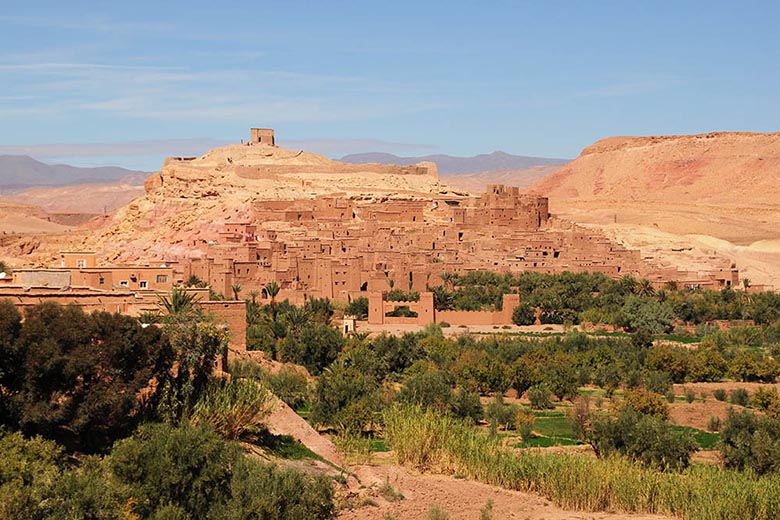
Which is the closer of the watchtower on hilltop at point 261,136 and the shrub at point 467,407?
the shrub at point 467,407

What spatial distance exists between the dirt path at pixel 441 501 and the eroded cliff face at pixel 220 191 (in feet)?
122

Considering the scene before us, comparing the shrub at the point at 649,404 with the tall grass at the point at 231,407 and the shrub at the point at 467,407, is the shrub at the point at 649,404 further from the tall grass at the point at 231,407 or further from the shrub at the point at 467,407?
the tall grass at the point at 231,407

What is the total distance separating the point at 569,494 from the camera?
59.3 feet

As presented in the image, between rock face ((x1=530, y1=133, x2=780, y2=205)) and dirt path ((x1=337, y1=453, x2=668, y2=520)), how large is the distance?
3408 inches

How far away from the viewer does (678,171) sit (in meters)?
122

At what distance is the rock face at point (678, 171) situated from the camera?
361 feet

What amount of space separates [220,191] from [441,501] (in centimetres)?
4975

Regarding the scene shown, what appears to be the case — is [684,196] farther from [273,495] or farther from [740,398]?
[273,495]

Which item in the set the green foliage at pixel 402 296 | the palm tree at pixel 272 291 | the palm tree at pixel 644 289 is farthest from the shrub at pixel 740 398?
the palm tree at pixel 644 289

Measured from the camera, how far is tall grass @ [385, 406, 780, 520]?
17.2 metres

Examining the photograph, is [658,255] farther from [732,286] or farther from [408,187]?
[408,187]

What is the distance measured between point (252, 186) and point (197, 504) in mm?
52424

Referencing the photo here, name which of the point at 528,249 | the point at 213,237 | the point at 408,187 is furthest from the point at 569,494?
the point at 408,187

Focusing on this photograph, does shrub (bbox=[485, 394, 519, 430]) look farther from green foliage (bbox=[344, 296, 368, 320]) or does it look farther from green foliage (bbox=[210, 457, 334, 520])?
green foliage (bbox=[344, 296, 368, 320])
